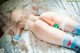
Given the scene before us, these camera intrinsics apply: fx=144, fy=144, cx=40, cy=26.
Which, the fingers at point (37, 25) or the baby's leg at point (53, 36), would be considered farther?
the fingers at point (37, 25)

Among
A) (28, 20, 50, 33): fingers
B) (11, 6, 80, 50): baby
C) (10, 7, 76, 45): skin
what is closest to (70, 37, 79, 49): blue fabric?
(11, 6, 80, 50): baby

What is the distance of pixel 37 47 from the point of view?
4.42 feet

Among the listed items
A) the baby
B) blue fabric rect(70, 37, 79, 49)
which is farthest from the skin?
blue fabric rect(70, 37, 79, 49)

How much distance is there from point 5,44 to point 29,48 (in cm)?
28

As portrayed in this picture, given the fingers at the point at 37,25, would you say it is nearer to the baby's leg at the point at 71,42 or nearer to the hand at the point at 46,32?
the hand at the point at 46,32

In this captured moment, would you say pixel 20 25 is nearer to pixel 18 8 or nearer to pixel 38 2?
pixel 18 8

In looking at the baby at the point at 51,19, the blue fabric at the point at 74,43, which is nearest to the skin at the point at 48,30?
the baby at the point at 51,19

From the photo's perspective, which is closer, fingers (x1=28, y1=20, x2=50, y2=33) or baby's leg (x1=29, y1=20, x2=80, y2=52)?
baby's leg (x1=29, y1=20, x2=80, y2=52)

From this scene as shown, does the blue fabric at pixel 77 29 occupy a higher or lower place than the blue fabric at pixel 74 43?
higher

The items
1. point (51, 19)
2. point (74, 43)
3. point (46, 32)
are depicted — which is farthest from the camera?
point (51, 19)

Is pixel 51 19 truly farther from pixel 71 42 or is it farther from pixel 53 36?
pixel 71 42

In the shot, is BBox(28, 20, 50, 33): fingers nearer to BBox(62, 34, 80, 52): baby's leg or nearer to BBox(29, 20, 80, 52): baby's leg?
BBox(29, 20, 80, 52): baby's leg

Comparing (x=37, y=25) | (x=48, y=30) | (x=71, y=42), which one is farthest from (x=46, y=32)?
(x=71, y=42)

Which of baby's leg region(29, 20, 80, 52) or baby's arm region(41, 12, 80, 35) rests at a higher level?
baby's arm region(41, 12, 80, 35)
